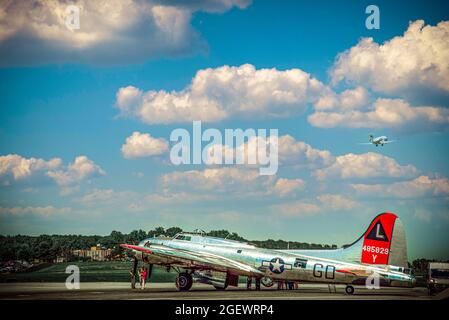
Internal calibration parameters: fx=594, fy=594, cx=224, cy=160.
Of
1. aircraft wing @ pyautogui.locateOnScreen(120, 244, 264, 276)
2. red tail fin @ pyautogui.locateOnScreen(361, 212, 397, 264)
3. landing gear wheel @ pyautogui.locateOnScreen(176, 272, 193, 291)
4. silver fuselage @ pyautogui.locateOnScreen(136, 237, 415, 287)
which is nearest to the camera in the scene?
silver fuselage @ pyautogui.locateOnScreen(136, 237, 415, 287)

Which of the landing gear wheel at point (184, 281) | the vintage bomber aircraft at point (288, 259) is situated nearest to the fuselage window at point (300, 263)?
the vintage bomber aircraft at point (288, 259)

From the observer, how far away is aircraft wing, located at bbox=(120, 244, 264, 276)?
53.3 meters

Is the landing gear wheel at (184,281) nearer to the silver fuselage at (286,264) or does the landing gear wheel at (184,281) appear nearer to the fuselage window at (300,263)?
the silver fuselage at (286,264)

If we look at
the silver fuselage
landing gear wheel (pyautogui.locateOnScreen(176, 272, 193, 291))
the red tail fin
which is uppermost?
the red tail fin

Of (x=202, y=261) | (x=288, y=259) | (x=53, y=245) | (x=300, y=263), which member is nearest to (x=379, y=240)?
(x=300, y=263)

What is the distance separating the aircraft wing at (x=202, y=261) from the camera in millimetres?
53281

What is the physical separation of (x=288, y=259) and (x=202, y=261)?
25.5 ft

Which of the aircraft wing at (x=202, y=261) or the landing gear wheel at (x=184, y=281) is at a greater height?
the aircraft wing at (x=202, y=261)

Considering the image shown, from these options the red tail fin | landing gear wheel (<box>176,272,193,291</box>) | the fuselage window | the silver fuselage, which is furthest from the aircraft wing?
the red tail fin

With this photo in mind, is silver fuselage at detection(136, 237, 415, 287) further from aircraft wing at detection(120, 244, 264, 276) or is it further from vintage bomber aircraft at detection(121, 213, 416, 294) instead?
aircraft wing at detection(120, 244, 264, 276)

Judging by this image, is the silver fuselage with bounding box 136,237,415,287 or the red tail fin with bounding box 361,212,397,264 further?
the red tail fin with bounding box 361,212,397,264
